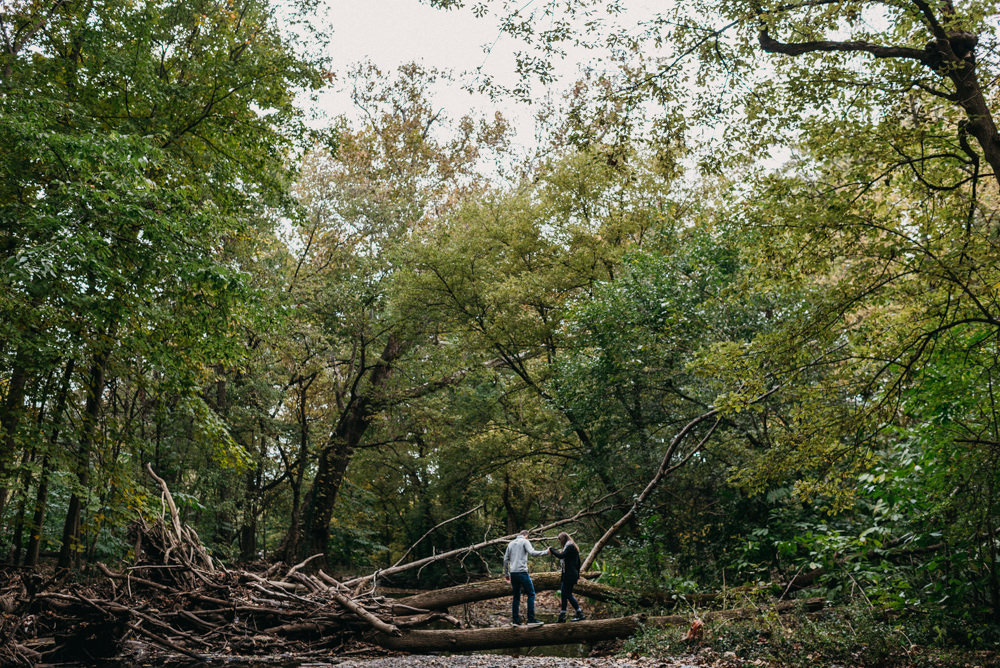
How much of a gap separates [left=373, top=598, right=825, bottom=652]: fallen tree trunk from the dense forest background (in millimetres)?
1415

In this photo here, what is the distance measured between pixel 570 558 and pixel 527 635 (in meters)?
1.72

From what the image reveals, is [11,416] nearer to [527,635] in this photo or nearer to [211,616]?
[211,616]

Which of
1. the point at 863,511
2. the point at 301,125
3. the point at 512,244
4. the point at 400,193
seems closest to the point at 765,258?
the point at 863,511

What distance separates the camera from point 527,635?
9617 millimetres

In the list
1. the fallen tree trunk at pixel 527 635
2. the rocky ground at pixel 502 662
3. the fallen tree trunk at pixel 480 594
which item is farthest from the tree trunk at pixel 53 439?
the fallen tree trunk at pixel 480 594

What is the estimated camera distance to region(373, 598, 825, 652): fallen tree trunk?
31.6ft

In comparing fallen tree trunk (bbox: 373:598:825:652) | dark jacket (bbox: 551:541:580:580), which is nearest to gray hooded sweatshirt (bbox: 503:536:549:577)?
dark jacket (bbox: 551:541:580:580)

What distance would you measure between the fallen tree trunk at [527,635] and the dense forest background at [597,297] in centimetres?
142

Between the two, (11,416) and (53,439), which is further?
(53,439)

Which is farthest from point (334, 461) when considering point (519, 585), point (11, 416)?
point (11, 416)

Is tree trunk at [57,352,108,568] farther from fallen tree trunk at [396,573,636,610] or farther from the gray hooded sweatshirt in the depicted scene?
the gray hooded sweatshirt

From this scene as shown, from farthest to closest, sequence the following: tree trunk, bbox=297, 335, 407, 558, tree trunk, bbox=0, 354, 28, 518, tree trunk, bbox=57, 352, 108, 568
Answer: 1. tree trunk, bbox=297, 335, 407, 558
2. tree trunk, bbox=57, 352, 108, 568
3. tree trunk, bbox=0, 354, 28, 518

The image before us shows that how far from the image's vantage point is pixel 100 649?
9.33m

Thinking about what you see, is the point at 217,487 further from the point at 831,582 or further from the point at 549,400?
the point at 831,582
